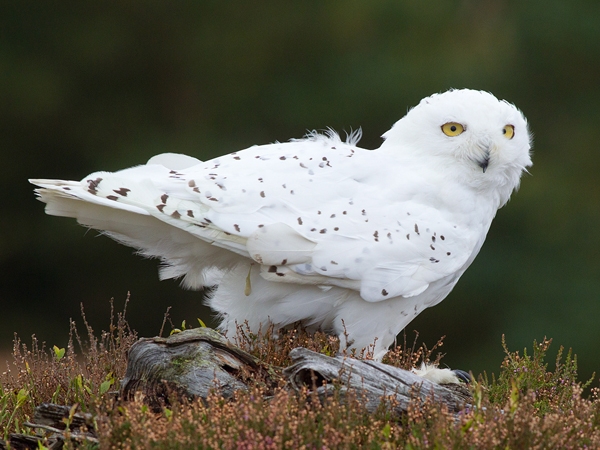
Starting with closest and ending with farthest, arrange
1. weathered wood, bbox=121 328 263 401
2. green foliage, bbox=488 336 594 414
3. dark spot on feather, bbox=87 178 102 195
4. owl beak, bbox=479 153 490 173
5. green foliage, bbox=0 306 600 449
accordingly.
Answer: green foliage, bbox=0 306 600 449, weathered wood, bbox=121 328 263 401, dark spot on feather, bbox=87 178 102 195, green foliage, bbox=488 336 594 414, owl beak, bbox=479 153 490 173

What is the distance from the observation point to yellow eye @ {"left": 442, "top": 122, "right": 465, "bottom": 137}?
4.18 meters

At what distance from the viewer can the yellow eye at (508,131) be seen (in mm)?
4180

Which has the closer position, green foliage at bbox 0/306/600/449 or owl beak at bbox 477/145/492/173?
green foliage at bbox 0/306/600/449

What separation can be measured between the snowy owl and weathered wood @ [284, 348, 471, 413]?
12.0 inches

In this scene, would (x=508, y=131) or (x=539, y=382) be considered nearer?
(x=539, y=382)

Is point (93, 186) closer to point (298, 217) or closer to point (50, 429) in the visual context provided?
point (298, 217)

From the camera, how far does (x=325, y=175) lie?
159 inches

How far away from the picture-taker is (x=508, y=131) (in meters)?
4.20

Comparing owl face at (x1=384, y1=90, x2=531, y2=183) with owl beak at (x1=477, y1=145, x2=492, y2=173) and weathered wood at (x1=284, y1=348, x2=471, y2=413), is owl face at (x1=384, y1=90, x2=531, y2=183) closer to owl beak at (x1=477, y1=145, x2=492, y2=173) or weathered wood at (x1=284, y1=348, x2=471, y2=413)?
owl beak at (x1=477, y1=145, x2=492, y2=173)

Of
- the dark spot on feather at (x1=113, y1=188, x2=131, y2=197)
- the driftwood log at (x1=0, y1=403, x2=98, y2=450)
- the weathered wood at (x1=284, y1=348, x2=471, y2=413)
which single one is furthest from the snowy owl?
the driftwood log at (x1=0, y1=403, x2=98, y2=450)

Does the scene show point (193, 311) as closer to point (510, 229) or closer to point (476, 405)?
point (510, 229)

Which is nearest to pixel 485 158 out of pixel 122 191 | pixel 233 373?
pixel 233 373

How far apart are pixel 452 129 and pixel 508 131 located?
28cm

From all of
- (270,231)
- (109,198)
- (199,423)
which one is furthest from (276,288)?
(199,423)
